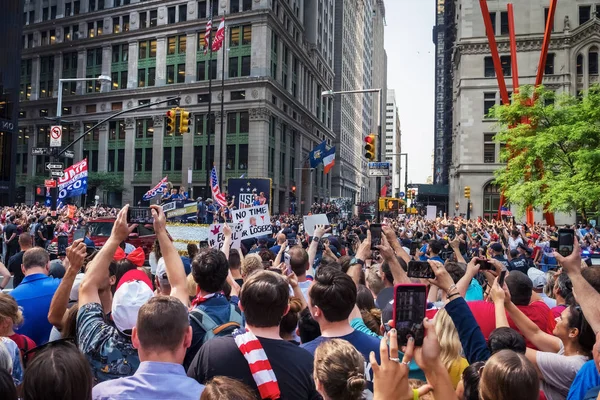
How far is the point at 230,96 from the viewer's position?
175 ft

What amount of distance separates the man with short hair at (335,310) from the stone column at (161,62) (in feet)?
182

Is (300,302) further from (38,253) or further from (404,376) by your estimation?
(38,253)

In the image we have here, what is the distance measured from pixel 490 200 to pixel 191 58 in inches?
1440

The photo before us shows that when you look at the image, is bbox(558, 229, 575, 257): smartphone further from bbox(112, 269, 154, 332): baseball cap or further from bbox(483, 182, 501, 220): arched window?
bbox(483, 182, 501, 220): arched window

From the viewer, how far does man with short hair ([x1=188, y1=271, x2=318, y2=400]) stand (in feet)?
9.46

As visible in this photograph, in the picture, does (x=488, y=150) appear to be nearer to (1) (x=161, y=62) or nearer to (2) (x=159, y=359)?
(1) (x=161, y=62)

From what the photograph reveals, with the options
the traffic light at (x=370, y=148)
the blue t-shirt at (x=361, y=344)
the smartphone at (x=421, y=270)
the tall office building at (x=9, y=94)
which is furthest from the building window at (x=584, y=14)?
the blue t-shirt at (x=361, y=344)

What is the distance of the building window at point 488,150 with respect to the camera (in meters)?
49.4

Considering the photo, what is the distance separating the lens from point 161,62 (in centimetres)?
5506

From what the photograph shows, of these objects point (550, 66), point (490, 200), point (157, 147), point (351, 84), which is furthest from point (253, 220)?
point (351, 84)

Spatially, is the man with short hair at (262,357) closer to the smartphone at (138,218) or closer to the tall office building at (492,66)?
the smartphone at (138,218)

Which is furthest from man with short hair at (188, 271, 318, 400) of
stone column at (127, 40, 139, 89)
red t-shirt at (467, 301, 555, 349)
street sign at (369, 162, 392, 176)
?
stone column at (127, 40, 139, 89)

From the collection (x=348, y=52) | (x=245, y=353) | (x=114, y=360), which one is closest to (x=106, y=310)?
(x=114, y=360)

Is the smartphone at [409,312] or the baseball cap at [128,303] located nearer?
the smartphone at [409,312]
